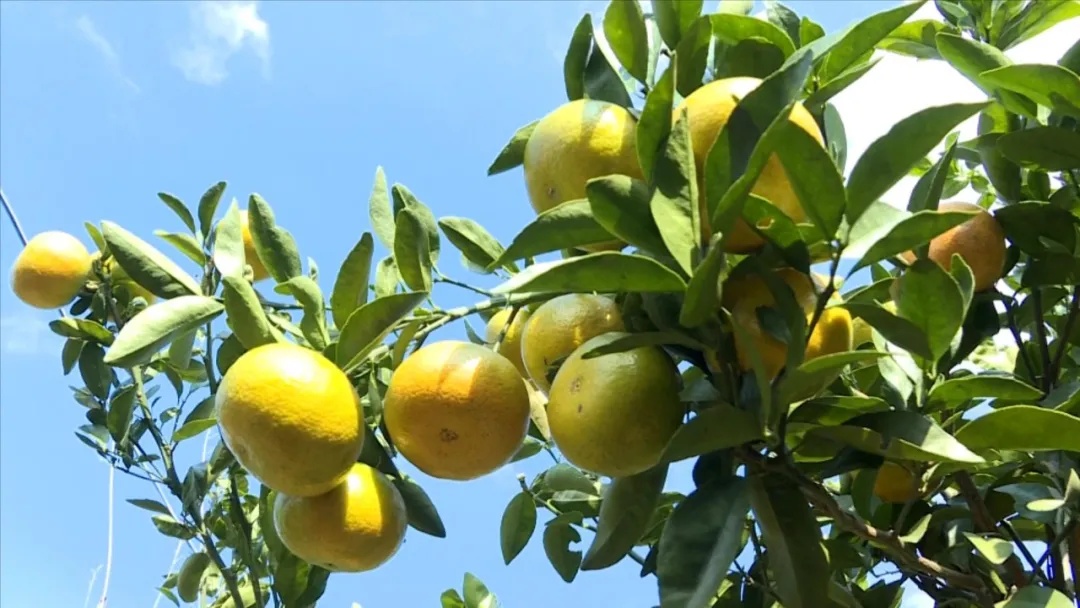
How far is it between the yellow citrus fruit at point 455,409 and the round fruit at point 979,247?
0.55m

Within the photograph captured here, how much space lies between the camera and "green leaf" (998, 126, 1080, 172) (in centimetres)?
101

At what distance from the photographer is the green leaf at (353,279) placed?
93cm

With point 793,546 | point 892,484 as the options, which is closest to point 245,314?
point 793,546

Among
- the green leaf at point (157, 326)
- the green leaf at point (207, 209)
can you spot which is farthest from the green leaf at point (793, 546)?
the green leaf at point (207, 209)

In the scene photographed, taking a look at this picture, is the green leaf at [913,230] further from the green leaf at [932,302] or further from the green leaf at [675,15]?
the green leaf at [675,15]

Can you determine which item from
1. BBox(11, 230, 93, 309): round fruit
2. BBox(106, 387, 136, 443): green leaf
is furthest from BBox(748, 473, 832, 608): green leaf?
BBox(11, 230, 93, 309): round fruit

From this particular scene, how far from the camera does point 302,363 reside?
0.86 meters

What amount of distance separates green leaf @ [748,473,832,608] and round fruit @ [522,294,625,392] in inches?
8.5

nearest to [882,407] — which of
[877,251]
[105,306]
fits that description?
[877,251]

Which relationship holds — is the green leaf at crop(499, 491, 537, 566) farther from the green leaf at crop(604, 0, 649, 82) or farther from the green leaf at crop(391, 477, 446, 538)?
the green leaf at crop(604, 0, 649, 82)

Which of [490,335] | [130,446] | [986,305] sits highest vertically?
[130,446]

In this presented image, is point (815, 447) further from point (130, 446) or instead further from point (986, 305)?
point (130, 446)

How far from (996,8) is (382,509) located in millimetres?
1065

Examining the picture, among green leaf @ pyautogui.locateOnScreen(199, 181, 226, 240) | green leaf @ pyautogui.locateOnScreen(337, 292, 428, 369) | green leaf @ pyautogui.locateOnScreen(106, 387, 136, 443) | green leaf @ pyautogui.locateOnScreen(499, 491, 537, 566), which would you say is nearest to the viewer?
green leaf @ pyautogui.locateOnScreen(337, 292, 428, 369)
